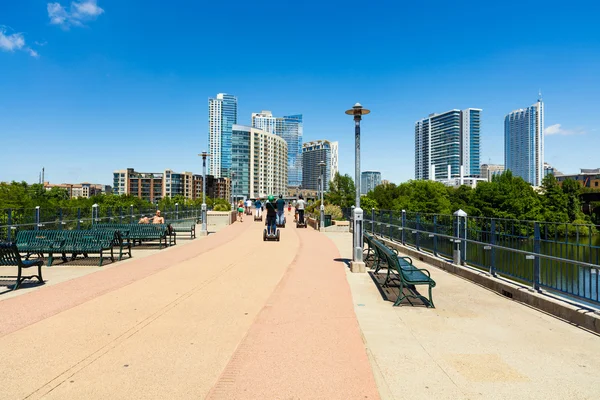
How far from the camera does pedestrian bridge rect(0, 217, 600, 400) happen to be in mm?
3660

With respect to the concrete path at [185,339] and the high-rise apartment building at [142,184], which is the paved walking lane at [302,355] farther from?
the high-rise apartment building at [142,184]

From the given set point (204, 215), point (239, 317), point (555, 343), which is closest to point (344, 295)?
point (239, 317)

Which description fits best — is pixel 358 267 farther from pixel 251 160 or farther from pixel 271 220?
pixel 251 160

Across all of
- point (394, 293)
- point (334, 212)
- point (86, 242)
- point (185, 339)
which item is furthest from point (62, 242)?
point (334, 212)

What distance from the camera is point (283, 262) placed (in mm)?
11141

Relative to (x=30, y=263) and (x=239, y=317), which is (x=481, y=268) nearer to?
(x=239, y=317)

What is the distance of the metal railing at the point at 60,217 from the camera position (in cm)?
1216

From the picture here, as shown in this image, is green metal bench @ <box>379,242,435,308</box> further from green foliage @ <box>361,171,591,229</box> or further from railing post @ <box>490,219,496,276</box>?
green foliage @ <box>361,171,591,229</box>

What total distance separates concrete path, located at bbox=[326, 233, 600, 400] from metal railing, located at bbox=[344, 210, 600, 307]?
30.7 inches

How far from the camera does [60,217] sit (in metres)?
14.0

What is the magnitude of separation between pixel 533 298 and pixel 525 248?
1.20m

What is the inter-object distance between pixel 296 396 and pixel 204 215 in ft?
57.3

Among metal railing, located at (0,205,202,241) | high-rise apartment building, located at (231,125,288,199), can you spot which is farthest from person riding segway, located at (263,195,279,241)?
high-rise apartment building, located at (231,125,288,199)

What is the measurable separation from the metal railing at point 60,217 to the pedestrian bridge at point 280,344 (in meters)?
5.26
